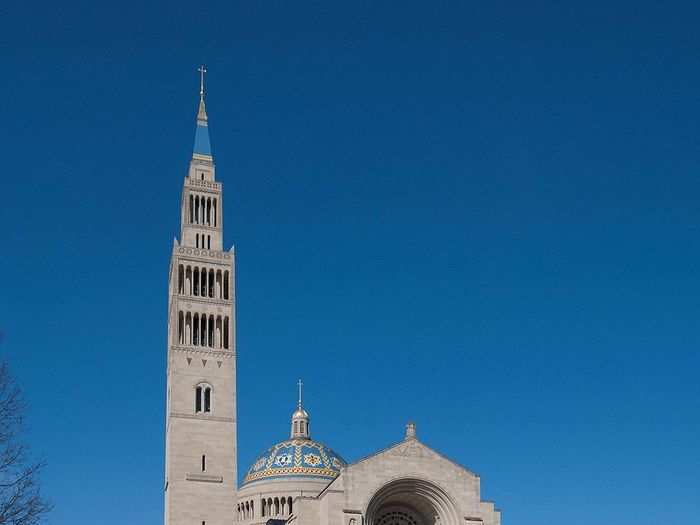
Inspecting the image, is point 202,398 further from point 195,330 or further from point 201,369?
Answer: point 195,330

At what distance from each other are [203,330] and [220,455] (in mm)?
9107

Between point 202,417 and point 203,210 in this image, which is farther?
Answer: point 203,210

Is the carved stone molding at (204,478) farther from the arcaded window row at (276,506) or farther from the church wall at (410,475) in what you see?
the arcaded window row at (276,506)

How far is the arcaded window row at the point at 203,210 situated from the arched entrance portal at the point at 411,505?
85.0ft

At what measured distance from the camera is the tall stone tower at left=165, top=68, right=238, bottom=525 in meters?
67.3

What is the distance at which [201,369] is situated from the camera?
70938 mm

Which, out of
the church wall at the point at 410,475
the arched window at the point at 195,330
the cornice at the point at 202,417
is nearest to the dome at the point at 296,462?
the cornice at the point at 202,417

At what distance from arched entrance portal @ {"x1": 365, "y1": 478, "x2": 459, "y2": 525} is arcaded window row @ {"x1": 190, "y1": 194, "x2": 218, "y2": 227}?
2589cm

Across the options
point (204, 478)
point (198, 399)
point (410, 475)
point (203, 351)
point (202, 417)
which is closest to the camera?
point (410, 475)

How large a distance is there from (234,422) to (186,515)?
7.12 m

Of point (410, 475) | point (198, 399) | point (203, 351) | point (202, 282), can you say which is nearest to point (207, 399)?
point (198, 399)

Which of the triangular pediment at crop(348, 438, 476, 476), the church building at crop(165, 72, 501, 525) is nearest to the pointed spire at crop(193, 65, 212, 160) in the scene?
the church building at crop(165, 72, 501, 525)

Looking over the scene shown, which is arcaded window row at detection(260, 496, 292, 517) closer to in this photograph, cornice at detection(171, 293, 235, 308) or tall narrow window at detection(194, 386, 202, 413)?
tall narrow window at detection(194, 386, 202, 413)

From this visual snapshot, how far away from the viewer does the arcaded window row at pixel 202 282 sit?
73812mm
